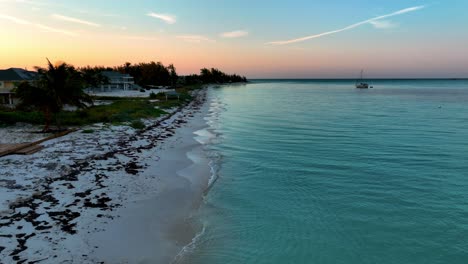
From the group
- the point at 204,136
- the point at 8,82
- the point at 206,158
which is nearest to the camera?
the point at 206,158

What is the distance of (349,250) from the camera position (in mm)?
8992

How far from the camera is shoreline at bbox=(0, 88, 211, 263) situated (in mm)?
7785

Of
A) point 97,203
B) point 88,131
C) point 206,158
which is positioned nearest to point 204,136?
point 206,158

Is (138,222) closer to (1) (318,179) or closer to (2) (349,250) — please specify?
(2) (349,250)

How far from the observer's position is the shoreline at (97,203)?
779 cm

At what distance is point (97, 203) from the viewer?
10.5 metres

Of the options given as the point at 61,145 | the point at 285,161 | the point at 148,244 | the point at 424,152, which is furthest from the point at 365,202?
the point at 61,145

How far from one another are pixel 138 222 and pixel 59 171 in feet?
19.2

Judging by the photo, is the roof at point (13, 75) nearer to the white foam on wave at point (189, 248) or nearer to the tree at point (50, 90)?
the tree at point (50, 90)

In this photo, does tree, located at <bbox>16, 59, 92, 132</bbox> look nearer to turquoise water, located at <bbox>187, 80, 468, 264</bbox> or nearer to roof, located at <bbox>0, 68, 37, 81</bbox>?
turquoise water, located at <bbox>187, 80, 468, 264</bbox>

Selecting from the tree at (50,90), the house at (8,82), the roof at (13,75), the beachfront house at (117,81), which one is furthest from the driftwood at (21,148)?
the beachfront house at (117,81)

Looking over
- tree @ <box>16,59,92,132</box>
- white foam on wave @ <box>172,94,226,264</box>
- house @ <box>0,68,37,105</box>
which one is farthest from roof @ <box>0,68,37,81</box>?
white foam on wave @ <box>172,94,226,264</box>

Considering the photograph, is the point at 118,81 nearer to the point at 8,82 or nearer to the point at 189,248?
the point at 8,82

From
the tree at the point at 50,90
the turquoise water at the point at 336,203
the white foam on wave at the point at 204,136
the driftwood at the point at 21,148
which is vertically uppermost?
the tree at the point at 50,90
